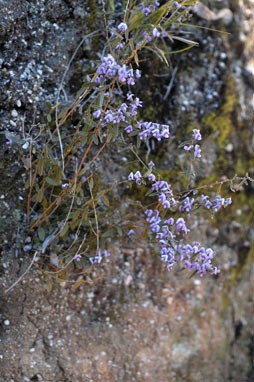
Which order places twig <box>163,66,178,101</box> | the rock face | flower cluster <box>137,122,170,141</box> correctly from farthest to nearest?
1. twig <box>163,66,178,101</box>
2. the rock face
3. flower cluster <box>137,122,170,141</box>

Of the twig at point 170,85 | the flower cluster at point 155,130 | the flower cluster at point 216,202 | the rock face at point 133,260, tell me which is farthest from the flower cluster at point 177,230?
the twig at point 170,85

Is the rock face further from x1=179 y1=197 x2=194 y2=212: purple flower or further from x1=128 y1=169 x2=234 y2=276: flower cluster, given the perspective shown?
x1=179 y1=197 x2=194 y2=212: purple flower

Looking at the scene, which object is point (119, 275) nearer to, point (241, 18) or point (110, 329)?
point (110, 329)

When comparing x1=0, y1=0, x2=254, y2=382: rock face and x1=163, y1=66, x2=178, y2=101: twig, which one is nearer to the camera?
x1=0, y1=0, x2=254, y2=382: rock face

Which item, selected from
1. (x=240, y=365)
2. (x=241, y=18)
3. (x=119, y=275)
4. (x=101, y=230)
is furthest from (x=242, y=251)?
(x=241, y=18)

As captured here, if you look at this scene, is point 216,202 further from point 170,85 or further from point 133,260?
point 170,85

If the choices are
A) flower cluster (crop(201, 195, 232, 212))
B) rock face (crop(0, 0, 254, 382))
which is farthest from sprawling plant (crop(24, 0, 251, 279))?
rock face (crop(0, 0, 254, 382))

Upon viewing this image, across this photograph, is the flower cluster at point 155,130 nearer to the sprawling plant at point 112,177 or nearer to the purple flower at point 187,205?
the sprawling plant at point 112,177

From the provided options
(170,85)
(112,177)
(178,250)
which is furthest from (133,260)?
(170,85)

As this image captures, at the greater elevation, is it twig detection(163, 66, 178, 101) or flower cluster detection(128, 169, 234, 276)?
twig detection(163, 66, 178, 101)

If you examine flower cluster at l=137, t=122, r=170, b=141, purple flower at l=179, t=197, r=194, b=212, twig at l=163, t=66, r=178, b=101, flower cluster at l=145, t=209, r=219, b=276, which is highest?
twig at l=163, t=66, r=178, b=101
